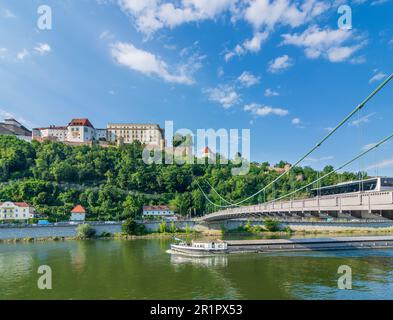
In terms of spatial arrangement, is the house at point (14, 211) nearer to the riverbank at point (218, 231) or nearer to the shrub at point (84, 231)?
the riverbank at point (218, 231)

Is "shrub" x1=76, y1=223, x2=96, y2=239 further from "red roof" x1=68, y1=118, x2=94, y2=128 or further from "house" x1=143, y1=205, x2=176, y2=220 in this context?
"red roof" x1=68, y1=118, x2=94, y2=128

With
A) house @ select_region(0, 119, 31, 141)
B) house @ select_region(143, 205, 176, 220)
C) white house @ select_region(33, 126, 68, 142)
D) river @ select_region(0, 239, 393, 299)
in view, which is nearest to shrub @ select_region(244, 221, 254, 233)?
house @ select_region(143, 205, 176, 220)

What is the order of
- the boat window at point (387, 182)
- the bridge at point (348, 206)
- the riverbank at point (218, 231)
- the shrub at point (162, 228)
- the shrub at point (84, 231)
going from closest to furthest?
the bridge at point (348, 206), the boat window at point (387, 182), the riverbank at point (218, 231), the shrub at point (84, 231), the shrub at point (162, 228)

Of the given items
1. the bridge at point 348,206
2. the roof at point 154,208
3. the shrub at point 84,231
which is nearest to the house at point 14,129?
the roof at point 154,208

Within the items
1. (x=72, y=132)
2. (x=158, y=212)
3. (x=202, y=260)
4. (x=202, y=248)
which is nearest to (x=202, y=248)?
(x=202, y=248)

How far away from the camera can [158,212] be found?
51062 millimetres

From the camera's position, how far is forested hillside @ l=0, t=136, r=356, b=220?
49.3 m

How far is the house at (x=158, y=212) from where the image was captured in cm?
5044

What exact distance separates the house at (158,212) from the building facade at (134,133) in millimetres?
38448

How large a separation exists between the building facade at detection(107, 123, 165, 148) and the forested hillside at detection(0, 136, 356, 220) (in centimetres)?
1202

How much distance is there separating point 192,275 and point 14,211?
33414 mm

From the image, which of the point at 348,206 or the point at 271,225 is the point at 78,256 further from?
the point at 271,225

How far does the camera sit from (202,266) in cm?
2119
